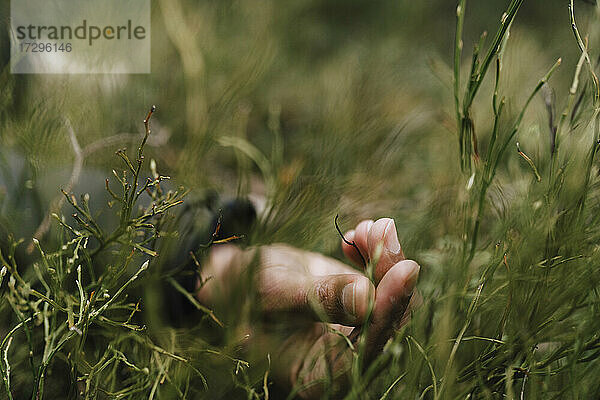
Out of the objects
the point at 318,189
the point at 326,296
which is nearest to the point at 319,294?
the point at 326,296

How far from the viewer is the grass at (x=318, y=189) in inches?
12.0

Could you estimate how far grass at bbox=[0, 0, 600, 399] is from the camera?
306mm

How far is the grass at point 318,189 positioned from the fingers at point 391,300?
0.01 m

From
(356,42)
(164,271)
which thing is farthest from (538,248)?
(356,42)

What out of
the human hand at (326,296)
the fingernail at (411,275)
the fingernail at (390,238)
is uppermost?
the fingernail at (390,238)

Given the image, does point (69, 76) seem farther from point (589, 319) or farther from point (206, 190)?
point (589, 319)

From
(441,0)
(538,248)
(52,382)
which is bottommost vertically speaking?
(52,382)

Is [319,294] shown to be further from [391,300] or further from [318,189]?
[318,189]

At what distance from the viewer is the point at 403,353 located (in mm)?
351

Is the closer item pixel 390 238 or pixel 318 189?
pixel 390 238

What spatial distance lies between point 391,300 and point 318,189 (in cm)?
22

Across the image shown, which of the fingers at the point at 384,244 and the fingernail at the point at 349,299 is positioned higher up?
the fingers at the point at 384,244

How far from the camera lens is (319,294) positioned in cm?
31

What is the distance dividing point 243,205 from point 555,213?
27 centimetres
